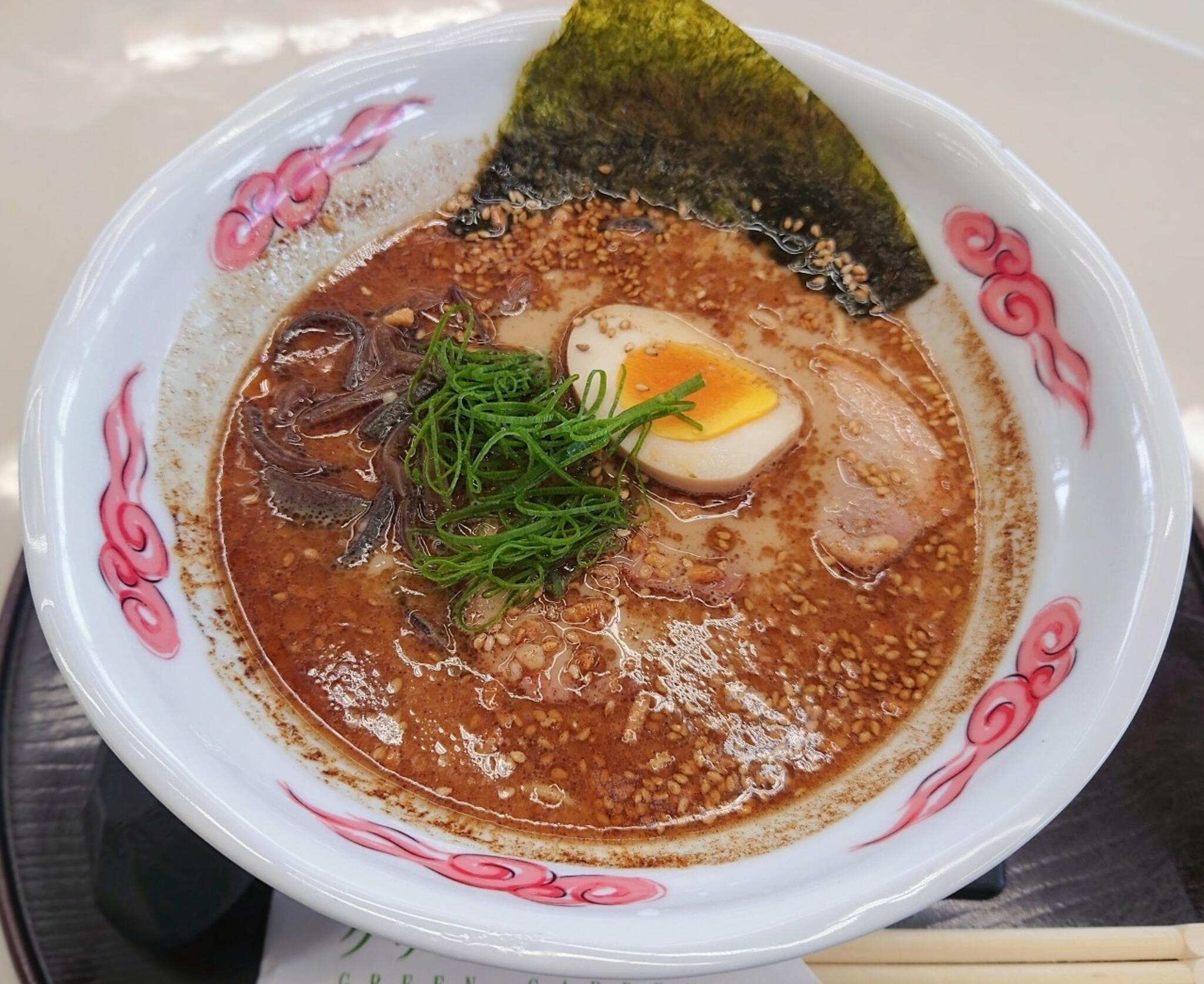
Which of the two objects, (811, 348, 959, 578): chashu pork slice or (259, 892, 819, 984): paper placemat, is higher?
(811, 348, 959, 578): chashu pork slice

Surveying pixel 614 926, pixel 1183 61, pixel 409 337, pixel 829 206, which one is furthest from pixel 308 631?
pixel 1183 61

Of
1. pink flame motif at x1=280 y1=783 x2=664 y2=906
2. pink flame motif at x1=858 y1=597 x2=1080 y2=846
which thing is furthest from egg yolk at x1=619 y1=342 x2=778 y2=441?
pink flame motif at x1=280 y1=783 x2=664 y2=906

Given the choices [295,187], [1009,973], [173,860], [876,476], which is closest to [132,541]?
[173,860]

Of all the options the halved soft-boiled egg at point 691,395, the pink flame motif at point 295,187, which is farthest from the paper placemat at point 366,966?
the pink flame motif at point 295,187

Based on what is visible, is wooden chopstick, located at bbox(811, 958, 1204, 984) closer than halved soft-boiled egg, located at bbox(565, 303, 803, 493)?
Yes

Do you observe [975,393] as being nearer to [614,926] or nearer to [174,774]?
[614,926]

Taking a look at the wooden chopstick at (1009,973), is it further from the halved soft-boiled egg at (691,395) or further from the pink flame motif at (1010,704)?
the halved soft-boiled egg at (691,395)

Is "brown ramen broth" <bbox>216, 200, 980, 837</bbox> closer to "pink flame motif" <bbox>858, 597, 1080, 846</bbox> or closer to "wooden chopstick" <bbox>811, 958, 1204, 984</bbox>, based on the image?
"pink flame motif" <bbox>858, 597, 1080, 846</bbox>
